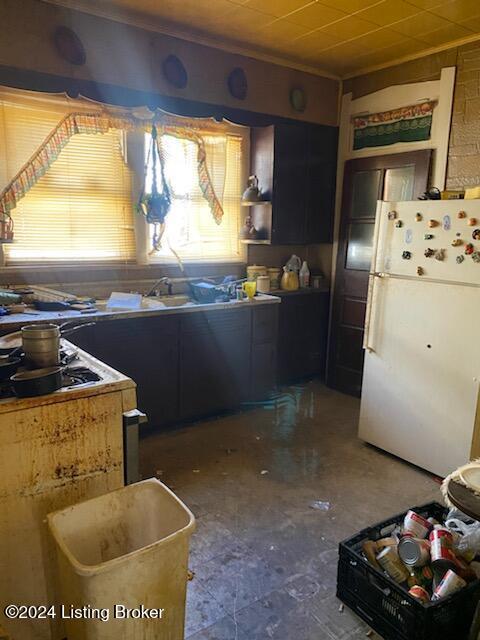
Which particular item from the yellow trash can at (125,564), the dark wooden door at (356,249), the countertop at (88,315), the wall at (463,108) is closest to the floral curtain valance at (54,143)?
the countertop at (88,315)

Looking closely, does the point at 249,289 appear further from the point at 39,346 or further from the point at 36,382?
the point at 36,382

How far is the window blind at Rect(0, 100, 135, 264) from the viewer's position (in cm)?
300

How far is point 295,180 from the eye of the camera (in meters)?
4.00

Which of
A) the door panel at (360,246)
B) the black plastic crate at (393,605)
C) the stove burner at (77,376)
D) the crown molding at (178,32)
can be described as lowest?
the black plastic crate at (393,605)

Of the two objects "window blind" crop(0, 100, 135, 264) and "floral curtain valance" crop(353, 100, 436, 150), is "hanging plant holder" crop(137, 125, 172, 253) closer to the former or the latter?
"window blind" crop(0, 100, 135, 264)

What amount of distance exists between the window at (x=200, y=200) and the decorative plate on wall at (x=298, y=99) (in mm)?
523

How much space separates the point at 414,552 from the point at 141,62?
324 centimetres

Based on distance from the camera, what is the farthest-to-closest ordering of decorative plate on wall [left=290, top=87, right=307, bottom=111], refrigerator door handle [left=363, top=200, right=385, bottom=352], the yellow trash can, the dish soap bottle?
the dish soap bottle
decorative plate on wall [left=290, top=87, right=307, bottom=111]
refrigerator door handle [left=363, top=200, right=385, bottom=352]
the yellow trash can

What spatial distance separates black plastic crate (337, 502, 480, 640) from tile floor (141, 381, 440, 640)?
3.1 inches

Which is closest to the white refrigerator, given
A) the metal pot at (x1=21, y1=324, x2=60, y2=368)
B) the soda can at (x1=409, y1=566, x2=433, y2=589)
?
the soda can at (x1=409, y1=566, x2=433, y2=589)

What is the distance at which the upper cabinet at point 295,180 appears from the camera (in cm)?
389

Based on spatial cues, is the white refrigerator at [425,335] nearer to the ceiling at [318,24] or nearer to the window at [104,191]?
the ceiling at [318,24]

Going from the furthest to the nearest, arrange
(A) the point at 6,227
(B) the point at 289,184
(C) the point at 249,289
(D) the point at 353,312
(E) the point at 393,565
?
(D) the point at 353,312, (B) the point at 289,184, (C) the point at 249,289, (A) the point at 6,227, (E) the point at 393,565

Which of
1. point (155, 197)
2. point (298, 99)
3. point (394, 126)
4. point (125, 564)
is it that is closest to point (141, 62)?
point (155, 197)
